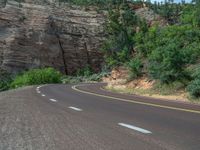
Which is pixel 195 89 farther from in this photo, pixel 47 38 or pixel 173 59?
pixel 47 38

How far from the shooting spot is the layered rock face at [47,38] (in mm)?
103312

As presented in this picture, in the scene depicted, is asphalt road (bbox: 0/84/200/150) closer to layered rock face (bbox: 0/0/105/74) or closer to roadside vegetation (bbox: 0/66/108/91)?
roadside vegetation (bbox: 0/66/108/91)

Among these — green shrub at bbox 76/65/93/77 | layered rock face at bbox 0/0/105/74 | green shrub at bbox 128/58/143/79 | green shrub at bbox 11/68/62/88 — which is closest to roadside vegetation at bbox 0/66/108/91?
green shrub at bbox 11/68/62/88

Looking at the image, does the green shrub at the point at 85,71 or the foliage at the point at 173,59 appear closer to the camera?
the foliage at the point at 173,59

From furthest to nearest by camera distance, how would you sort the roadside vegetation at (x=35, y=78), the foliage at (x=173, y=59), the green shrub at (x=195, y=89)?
the roadside vegetation at (x=35, y=78), the foliage at (x=173, y=59), the green shrub at (x=195, y=89)

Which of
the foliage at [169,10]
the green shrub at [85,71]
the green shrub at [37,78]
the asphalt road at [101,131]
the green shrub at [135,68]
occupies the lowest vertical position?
the green shrub at [85,71]

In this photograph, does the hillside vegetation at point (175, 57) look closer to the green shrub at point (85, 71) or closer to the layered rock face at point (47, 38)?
the green shrub at point (85, 71)

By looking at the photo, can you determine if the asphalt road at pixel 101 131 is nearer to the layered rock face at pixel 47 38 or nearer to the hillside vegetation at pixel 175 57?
the hillside vegetation at pixel 175 57

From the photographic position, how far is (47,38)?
109 metres

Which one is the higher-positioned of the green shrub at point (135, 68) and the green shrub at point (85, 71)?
the green shrub at point (135, 68)

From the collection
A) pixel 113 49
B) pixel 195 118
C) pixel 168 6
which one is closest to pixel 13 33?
pixel 113 49

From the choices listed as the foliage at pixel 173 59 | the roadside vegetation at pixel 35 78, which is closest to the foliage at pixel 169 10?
the roadside vegetation at pixel 35 78

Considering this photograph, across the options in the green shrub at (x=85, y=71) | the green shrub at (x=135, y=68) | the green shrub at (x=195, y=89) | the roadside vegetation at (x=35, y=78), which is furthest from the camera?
the green shrub at (x=85, y=71)

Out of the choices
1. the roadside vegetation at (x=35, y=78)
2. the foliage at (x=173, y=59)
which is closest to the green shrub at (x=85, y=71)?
the roadside vegetation at (x=35, y=78)
